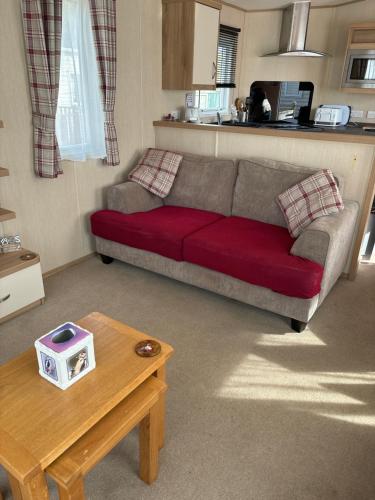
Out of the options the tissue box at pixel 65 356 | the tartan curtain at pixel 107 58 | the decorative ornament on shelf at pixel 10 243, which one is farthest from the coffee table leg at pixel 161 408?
the tartan curtain at pixel 107 58

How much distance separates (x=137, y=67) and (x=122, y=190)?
3.65ft

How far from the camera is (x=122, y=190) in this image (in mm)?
2934

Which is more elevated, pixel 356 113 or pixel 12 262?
pixel 356 113

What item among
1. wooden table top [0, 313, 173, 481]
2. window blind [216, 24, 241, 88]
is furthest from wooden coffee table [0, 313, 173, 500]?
window blind [216, 24, 241, 88]

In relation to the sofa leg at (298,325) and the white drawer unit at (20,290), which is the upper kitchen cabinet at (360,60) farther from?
the white drawer unit at (20,290)

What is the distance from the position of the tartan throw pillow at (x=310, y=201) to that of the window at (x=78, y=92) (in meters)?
1.57

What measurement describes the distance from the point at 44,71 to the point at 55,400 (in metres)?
2.03

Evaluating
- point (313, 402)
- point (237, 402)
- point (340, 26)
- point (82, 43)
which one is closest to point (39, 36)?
point (82, 43)

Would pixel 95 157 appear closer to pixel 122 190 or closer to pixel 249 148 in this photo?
pixel 122 190

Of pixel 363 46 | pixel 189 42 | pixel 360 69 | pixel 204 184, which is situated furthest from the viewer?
pixel 360 69

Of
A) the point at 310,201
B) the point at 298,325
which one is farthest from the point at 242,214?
the point at 298,325

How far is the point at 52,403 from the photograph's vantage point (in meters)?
1.14

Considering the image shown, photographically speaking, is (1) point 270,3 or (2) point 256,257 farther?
(1) point 270,3

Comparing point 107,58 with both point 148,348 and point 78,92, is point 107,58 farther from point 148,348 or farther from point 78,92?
point 148,348
